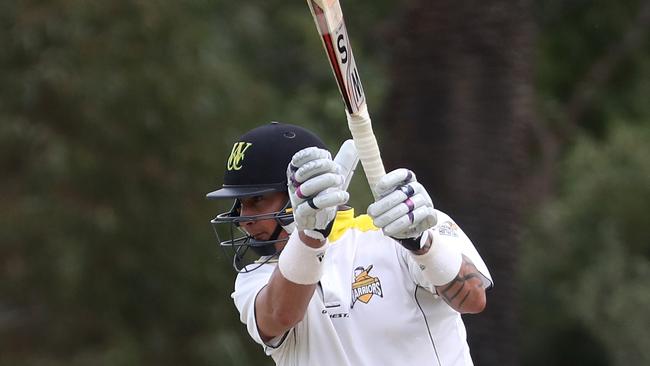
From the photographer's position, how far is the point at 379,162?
11.2 ft

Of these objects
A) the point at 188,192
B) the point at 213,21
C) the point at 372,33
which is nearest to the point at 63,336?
the point at 188,192

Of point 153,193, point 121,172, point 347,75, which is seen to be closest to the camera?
point 347,75

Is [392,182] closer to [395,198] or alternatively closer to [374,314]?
[395,198]

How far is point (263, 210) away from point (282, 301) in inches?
15.8

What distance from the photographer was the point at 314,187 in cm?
313

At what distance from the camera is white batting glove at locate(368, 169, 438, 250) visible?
314cm

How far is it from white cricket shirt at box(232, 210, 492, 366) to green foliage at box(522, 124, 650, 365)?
7366 mm

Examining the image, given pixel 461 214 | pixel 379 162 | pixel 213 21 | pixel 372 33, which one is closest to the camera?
pixel 379 162

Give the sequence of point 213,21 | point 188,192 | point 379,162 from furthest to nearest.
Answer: point 213,21 → point 188,192 → point 379,162

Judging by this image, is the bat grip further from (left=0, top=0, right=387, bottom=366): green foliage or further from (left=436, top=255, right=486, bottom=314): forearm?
(left=0, top=0, right=387, bottom=366): green foliage

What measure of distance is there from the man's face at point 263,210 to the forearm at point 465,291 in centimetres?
60

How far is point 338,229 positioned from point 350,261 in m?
0.13

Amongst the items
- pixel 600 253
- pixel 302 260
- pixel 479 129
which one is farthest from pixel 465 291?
pixel 600 253

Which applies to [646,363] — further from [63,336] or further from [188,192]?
[63,336]
